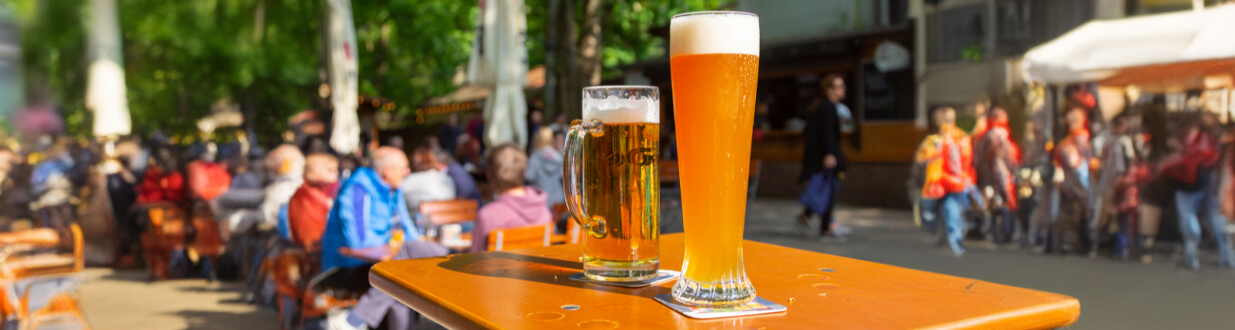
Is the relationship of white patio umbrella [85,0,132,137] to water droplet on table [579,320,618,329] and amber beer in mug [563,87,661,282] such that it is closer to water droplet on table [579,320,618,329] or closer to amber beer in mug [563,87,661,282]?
amber beer in mug [563,87,661,282]

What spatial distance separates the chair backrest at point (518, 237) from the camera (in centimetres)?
301

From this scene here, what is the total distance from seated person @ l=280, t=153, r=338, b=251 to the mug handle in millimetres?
3236

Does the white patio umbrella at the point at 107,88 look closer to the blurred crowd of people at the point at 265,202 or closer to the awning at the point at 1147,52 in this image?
the blurred crowd of people at the point at 265,202

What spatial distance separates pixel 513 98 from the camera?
6742 mm

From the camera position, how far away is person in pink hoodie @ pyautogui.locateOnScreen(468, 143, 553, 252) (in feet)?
11.2

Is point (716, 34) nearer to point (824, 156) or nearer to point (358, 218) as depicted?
point (358, 218)

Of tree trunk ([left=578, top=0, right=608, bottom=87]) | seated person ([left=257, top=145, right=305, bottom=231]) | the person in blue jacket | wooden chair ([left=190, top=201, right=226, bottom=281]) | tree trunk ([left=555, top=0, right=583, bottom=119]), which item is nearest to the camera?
the person in blue jacket

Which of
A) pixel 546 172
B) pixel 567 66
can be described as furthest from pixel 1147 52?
pixel 567 66

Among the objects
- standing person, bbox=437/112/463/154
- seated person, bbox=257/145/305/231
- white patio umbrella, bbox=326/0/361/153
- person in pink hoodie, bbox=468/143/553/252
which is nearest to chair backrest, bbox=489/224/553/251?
person in pink hoodie, bbox=468/143/553/252

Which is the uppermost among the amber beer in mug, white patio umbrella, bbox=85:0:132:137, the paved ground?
white patio umbrella, bbox=85:0:132:137

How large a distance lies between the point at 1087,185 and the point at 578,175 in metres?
7.47

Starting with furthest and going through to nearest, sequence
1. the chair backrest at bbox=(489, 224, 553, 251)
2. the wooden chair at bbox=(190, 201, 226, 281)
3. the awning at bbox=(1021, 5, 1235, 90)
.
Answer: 1. the awning at bbox=(1021, 5, 1235, 90)
2. the wooden chair at bbox=(190, 201, 226, 281)
3. the chair backrest at bbox=(489, 224, 553, 251)

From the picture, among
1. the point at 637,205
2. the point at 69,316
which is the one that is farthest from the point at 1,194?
the point at 637,205

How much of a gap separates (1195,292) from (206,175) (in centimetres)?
753
